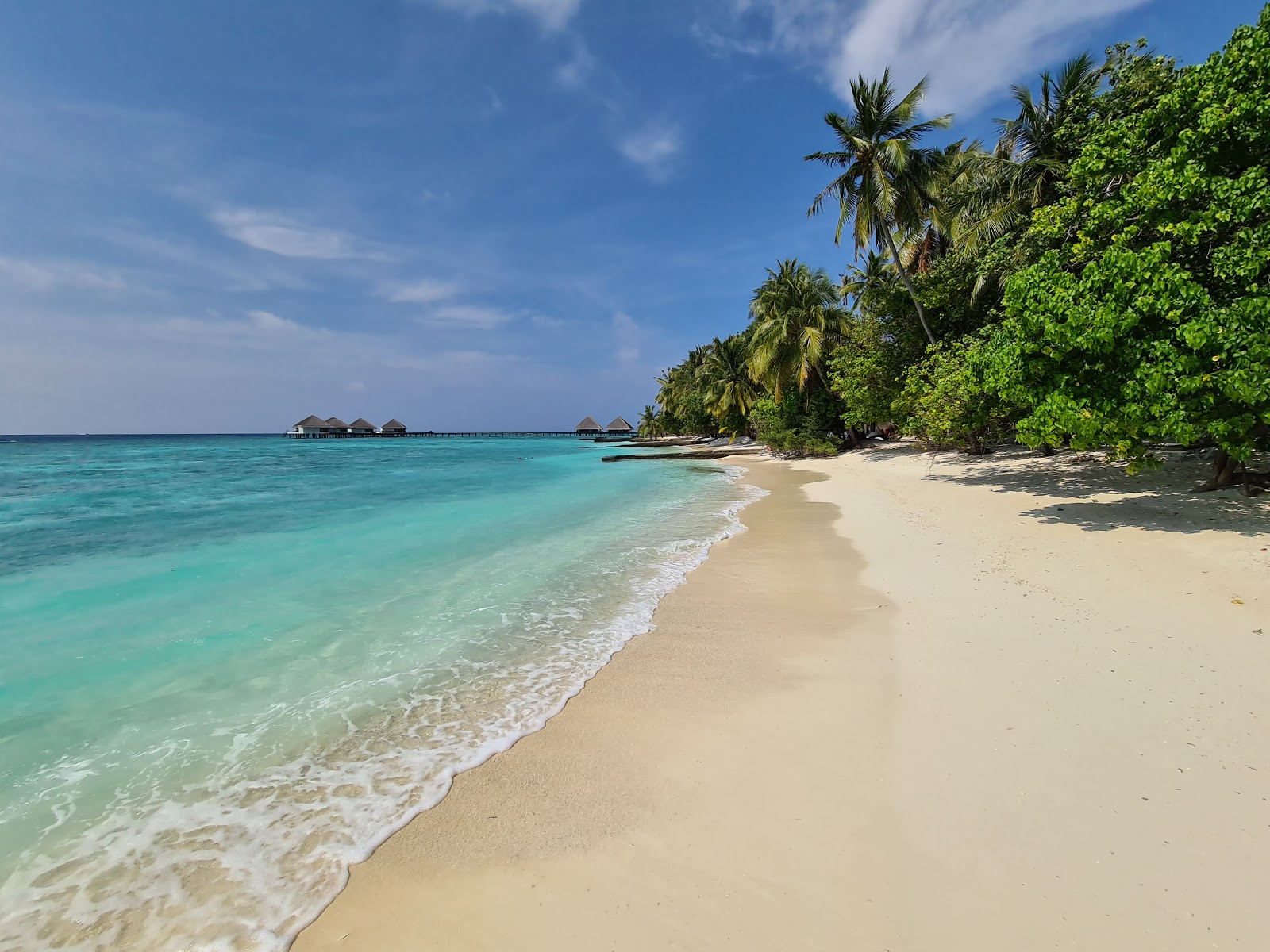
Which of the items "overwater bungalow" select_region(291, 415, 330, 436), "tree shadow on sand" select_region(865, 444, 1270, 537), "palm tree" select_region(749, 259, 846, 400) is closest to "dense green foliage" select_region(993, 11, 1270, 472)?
"tree shadow on sand" select_region(865, 444, 1270, 537)

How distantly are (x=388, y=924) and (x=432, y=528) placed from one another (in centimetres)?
1082

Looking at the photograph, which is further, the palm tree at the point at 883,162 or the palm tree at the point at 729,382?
the palm tree at the point at 729,382

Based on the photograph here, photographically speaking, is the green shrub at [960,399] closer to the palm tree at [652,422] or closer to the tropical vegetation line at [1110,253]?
the tropical vegetation line at [1110,253]

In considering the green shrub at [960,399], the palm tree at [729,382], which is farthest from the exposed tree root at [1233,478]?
the palm tree at [729,382]

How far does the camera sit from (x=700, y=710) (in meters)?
3.91

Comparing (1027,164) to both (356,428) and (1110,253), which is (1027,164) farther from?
(356,428)

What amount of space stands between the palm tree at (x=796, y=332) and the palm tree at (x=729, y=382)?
8.00 m

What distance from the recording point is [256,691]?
4652 millimetres

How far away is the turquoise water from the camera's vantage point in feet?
8.70

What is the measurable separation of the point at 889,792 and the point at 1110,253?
8508 mm

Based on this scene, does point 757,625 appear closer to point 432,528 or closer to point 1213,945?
point 1213,945

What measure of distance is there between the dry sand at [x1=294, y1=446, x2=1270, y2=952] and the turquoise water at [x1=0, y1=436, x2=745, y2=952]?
0.51 m

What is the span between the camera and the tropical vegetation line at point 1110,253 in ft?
21.5

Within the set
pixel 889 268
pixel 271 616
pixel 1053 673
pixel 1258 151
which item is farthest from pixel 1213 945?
pixel 889 268
